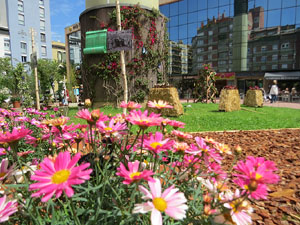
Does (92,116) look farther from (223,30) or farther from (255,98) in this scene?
(223,30)

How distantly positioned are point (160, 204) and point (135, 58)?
9021mm

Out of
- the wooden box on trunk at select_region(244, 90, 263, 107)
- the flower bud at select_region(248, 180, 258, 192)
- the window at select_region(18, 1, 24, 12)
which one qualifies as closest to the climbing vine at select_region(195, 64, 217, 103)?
the wooden box on trunk at select_region(244, 90, 263, 107)

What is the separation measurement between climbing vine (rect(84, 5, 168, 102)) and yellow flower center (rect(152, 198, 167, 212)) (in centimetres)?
867

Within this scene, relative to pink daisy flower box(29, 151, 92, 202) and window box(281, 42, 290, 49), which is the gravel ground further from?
window box(281, 42, 290, 49)

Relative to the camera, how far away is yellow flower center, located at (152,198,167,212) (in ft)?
1.81

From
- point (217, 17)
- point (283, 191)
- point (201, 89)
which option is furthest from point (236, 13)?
point (283, 191)

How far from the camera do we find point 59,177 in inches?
21.7

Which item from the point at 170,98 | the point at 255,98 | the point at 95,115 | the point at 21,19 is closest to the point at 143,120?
the point at 95,115

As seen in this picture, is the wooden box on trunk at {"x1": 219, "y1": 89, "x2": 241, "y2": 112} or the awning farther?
the awning

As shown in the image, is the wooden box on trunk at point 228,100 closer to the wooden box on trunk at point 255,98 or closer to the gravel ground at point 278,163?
the wooden box on trunk at point 255,98

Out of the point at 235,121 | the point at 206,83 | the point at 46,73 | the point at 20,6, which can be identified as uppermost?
the point at 20,6

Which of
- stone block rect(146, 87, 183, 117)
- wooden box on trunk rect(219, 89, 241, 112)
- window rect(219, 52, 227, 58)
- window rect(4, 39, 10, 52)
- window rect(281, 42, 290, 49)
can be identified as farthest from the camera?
window rect(4, 39, 10, 52)

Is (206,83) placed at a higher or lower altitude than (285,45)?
lower

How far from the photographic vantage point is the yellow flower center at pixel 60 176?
21.1 inches
